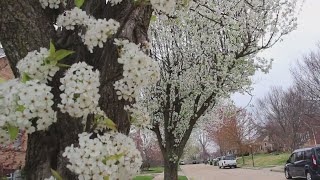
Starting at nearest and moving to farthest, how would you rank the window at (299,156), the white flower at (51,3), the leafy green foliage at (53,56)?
the leafy green foliage at (53,56) < the white flower at (51,3) < the window at (299,156)

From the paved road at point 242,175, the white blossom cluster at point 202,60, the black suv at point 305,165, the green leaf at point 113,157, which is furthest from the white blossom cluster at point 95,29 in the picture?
the paved road at point 242,175

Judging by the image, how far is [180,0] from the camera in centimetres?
304

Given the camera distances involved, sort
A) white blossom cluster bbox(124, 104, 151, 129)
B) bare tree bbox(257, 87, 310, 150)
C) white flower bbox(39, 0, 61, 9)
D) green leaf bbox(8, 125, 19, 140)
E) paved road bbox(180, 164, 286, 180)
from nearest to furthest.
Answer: green leaf bbox(8, 125, 19, 140), white flower bbox(39, 0, 61, 9), white blossom cluster bbox(124, 104, 151, 129), paved road bbox(180, 164, 286, 180), bare tree bbox(257, 87, 310, 150)

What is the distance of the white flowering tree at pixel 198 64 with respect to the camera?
1283cm

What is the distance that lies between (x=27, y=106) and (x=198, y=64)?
12.0 metres

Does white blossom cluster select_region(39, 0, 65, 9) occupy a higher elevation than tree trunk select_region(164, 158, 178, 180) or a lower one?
higher

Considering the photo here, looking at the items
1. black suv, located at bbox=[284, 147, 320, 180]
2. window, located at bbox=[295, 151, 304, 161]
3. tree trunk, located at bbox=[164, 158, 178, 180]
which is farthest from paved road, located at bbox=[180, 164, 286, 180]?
tree trunk, located at bbox=[164, 158, 178, 180]

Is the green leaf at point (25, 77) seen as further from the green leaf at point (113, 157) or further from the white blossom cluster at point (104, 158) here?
the green leaf at point (113, 157)

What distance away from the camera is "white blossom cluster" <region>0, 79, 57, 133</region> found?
1.81 m

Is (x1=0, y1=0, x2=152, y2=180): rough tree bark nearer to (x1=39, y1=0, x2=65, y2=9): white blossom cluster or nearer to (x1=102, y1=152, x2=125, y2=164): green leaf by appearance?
(x1=39, y1=0, x2=65, y2=9): white blossom cluster

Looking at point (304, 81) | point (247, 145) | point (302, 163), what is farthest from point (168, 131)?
point (247, 145)

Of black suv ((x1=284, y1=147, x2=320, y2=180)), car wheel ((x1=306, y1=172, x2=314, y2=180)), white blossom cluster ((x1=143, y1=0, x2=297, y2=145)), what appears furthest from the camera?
car wheel ((x1=306, y1=172, x2=314, y2=180))

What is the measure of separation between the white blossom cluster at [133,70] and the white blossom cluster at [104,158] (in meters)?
0.29

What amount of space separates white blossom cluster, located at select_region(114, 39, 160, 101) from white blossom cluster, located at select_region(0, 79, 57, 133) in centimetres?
45
